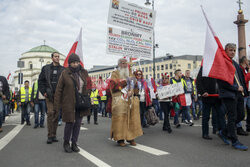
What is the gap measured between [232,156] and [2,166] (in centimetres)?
367

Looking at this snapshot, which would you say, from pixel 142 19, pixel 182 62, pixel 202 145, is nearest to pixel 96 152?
pixel 202 145

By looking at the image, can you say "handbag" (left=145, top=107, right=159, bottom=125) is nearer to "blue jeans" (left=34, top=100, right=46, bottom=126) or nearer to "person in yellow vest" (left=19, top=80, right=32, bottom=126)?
"blue jeans" (left=34, top=100, right=46, bottom=126)

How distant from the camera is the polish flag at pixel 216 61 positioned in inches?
181

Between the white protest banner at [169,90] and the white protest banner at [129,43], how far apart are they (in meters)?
1.10

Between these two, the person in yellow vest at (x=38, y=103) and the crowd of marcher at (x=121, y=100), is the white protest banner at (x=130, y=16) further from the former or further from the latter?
the person in yellow vest at (x=38, y=103)

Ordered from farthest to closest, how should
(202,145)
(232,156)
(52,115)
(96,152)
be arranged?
(52,115) → (202,145) → (96,152) → (232,156)

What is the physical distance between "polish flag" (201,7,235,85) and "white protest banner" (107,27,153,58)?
2.60 meters

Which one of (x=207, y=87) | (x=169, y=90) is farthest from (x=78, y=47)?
(x=207, y=87)

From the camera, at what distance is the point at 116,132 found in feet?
16.8

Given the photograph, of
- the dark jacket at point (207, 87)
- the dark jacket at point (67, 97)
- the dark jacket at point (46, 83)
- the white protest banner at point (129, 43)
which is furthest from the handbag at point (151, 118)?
the dark jacket at point (46, 83)

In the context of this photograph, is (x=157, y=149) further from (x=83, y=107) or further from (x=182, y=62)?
(x=182, y=62)

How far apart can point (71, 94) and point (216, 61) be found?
284 centimetres

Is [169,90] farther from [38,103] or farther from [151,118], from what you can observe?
[38,103]

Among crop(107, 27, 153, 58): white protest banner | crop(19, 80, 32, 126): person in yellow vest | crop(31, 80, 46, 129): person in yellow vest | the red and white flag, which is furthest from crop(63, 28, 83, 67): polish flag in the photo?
crop(19, 80, 32, 126): person in yellow vest
